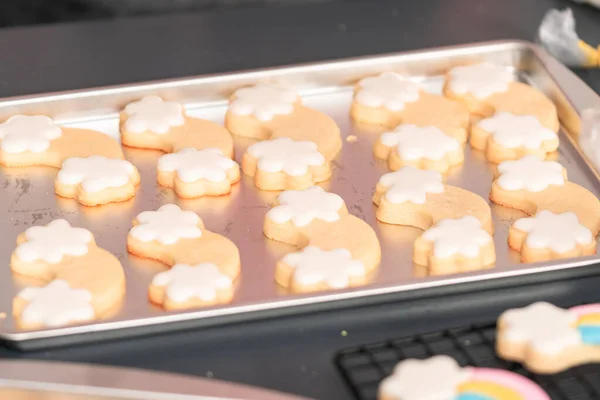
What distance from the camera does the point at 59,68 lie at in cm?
135

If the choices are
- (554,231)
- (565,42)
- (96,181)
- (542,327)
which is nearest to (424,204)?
(554,231)

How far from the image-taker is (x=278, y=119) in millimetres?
1214

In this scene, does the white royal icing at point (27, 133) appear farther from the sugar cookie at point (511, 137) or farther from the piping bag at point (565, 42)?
the piping bag at point (565, 42)

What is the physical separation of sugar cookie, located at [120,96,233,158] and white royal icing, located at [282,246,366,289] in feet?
0.86

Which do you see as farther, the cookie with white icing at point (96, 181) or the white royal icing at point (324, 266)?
the cookie with white icing at point (96, 181)

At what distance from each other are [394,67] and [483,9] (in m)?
0.26

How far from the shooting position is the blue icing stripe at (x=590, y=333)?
804 mm

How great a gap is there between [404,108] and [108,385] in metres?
0.61

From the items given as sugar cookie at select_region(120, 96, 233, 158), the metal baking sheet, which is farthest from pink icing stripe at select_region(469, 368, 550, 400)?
sugar cookie at select_region(120, 96, 233, 158)

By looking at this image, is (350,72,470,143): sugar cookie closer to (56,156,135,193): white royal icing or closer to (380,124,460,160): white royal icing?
(380,124,460,160): white royal icing

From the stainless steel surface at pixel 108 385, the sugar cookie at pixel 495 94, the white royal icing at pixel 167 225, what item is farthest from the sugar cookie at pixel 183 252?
the sugar cookie at pixel 495 94

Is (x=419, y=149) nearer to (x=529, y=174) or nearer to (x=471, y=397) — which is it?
(x=529, y=174)

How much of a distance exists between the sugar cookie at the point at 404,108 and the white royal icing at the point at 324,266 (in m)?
0.32

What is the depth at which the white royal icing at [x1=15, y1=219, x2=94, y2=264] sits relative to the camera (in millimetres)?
934
